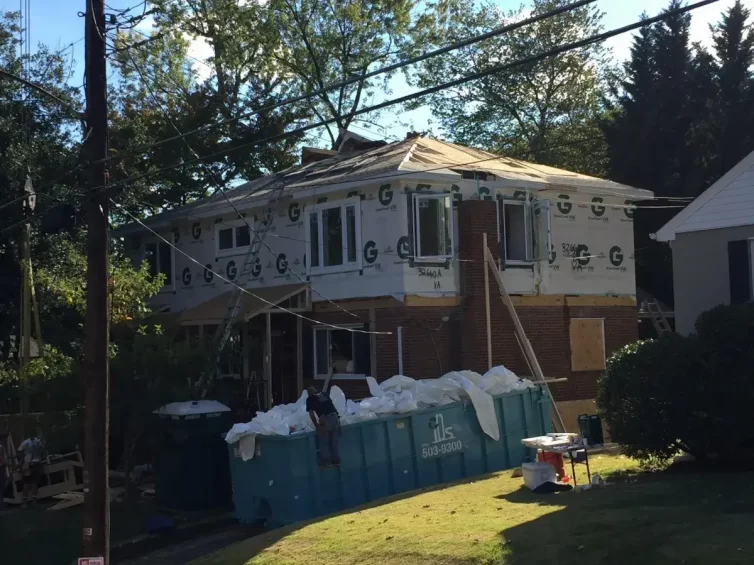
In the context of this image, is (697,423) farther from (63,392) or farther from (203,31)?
(203,31)

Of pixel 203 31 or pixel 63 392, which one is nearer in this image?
pixel 63 392

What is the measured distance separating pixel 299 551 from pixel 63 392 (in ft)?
23.7

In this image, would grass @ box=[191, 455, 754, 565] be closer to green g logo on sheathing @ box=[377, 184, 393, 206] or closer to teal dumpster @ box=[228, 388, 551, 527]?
teal dumpster @ box=[228, 388, 551, 527]

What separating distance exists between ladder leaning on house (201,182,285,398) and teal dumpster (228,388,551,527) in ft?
14.5

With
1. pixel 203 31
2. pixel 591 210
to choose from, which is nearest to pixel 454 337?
pixel 591 210

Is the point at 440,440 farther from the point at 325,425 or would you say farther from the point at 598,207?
the point at 598,207

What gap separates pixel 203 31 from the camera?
3634cm

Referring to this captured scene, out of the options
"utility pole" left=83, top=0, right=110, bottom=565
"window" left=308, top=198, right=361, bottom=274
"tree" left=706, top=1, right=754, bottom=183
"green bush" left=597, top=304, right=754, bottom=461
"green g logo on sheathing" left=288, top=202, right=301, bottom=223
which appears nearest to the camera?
"utility pole" left=83, top=0, right=110, bottom=565

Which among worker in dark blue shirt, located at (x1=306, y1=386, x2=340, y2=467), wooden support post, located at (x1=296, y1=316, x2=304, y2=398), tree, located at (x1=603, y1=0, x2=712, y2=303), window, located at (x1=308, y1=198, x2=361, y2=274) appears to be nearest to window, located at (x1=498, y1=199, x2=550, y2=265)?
window, located at (x1=308, y1=198, x2=361, y2=274)

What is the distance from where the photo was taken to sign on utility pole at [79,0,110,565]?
37.0ft

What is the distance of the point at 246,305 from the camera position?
20891 millimetres

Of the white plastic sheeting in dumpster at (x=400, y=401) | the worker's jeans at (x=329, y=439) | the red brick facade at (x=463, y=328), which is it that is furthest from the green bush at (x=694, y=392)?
the red brick facade at (x=463, y=328)

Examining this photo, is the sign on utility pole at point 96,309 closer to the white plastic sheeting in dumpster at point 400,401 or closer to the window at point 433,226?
the white plastic sheeting in dumpster at point 400,401

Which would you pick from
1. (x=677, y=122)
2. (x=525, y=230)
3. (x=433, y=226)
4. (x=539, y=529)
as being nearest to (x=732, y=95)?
(x=677, y=122)
